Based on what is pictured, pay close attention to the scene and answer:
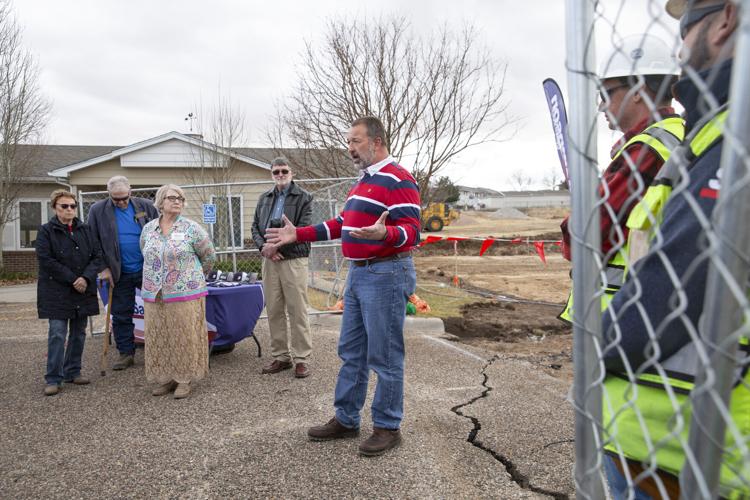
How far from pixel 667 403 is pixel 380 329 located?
7.78 ft

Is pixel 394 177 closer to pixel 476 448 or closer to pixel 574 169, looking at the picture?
pixel 476 448

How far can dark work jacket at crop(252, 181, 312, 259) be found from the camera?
5.58 meters

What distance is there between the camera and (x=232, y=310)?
5.89 metres

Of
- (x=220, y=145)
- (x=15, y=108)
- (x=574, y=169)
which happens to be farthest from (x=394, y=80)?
(x=15, y=108)

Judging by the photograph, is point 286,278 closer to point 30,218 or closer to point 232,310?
point 232,310

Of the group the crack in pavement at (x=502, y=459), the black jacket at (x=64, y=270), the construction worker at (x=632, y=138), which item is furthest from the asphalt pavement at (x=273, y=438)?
the construction worker at (x=632, y=138)

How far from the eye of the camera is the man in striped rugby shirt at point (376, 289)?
357 cm

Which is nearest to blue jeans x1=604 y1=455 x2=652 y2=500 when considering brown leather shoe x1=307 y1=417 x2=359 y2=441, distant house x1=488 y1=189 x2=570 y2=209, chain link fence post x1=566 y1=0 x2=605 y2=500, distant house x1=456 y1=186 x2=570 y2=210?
chain link fence post x1=566 y1=0 x2=605 y2=500

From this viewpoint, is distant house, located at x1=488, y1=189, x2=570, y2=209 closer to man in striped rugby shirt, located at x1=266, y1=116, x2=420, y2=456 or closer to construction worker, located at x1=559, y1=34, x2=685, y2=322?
man in striped rugby shirt, located at x1=266, y1=116, x2=420, y2=456

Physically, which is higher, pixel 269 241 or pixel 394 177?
pixel 394 177

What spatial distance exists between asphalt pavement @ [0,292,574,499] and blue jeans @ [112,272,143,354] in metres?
0.37

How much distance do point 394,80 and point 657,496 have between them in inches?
428

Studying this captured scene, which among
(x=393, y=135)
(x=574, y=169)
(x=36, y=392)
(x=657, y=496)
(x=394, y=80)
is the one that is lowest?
(x=36, y=392)

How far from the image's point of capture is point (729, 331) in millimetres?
923
